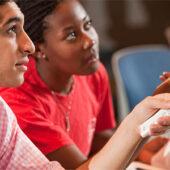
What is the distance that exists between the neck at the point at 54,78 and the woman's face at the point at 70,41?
13 mm

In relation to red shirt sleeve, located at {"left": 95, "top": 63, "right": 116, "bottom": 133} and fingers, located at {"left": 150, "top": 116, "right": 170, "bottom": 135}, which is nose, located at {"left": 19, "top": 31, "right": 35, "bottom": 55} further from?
red shirt sleeve, located at {"left": 95, "top": 63, "right": 116, "bottom": 133}

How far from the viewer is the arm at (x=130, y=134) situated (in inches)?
24.0

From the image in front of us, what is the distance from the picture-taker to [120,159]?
658mm

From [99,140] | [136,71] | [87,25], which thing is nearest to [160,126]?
[87,25]

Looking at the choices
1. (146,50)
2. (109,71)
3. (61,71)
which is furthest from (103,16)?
(61,71)

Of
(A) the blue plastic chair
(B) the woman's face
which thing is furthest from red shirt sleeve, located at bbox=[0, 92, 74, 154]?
(A) the blue plastic chair

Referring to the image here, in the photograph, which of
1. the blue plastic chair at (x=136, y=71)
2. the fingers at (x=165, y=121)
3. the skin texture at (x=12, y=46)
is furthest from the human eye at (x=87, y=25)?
the blue plastic chair at (x=136, y=71)

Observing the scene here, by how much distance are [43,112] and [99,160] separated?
0.23 metres

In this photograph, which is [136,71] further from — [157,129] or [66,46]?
[157,129]

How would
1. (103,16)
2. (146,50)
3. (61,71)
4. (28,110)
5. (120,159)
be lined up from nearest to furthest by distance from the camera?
(120,159), (28,110), (61,71), (146,50), (103,16)

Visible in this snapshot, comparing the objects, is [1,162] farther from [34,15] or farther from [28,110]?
[34,15]

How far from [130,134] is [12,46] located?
0.84 ft

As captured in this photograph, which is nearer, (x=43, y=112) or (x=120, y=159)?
(x=120, y=159)

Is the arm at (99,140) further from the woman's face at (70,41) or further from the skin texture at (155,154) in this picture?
the woman's face at (70,41)
